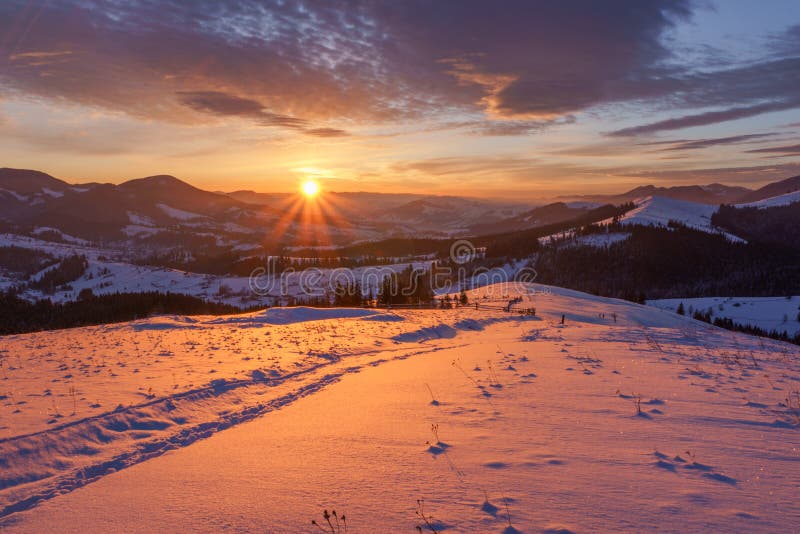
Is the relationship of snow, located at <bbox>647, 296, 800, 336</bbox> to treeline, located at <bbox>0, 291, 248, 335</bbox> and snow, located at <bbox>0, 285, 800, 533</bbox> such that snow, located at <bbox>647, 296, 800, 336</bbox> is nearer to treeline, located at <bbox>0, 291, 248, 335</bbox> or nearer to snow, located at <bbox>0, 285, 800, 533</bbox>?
snow, located at <bbox>0, 285, 800, 533</bbox>

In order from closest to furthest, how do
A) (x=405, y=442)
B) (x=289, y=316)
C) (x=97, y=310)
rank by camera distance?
(x=405, y=442) → (x=289, y=316) → (x=97, y=310)

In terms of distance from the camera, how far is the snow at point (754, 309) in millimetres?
87188

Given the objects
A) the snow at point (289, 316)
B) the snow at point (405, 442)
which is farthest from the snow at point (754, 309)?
the snow at point (405, 442)

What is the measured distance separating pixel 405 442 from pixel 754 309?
388 ft

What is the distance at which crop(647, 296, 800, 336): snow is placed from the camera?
286ft

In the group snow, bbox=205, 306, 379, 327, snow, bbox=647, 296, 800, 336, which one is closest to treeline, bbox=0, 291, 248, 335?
snow, bbox=205, 306, 379, 327

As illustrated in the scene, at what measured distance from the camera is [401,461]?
6949mm

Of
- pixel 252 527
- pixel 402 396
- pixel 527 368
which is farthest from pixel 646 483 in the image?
pixel 527 368

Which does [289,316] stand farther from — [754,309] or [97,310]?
[754,309]

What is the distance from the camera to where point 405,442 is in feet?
25.7

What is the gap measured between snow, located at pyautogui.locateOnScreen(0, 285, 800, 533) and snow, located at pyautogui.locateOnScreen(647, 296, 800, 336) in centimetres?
9097

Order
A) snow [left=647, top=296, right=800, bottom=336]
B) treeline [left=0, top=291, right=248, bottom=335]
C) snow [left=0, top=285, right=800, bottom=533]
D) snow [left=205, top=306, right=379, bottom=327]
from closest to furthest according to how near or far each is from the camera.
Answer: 1. snow [left=0, top=285, right=800, bottom=533]
2. snow [left=205, top=306, right=379, bottom=327]
3. snow [left=647, top=296, right=800, bottom=336]
4. treeline [left=0, top=291, right=248, bottom=335]

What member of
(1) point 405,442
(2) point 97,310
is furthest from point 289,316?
(2) point 97,310

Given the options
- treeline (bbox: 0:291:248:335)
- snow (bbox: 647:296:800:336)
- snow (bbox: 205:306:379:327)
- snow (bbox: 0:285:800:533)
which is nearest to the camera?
snow (bbox: 0:285:800:533)
